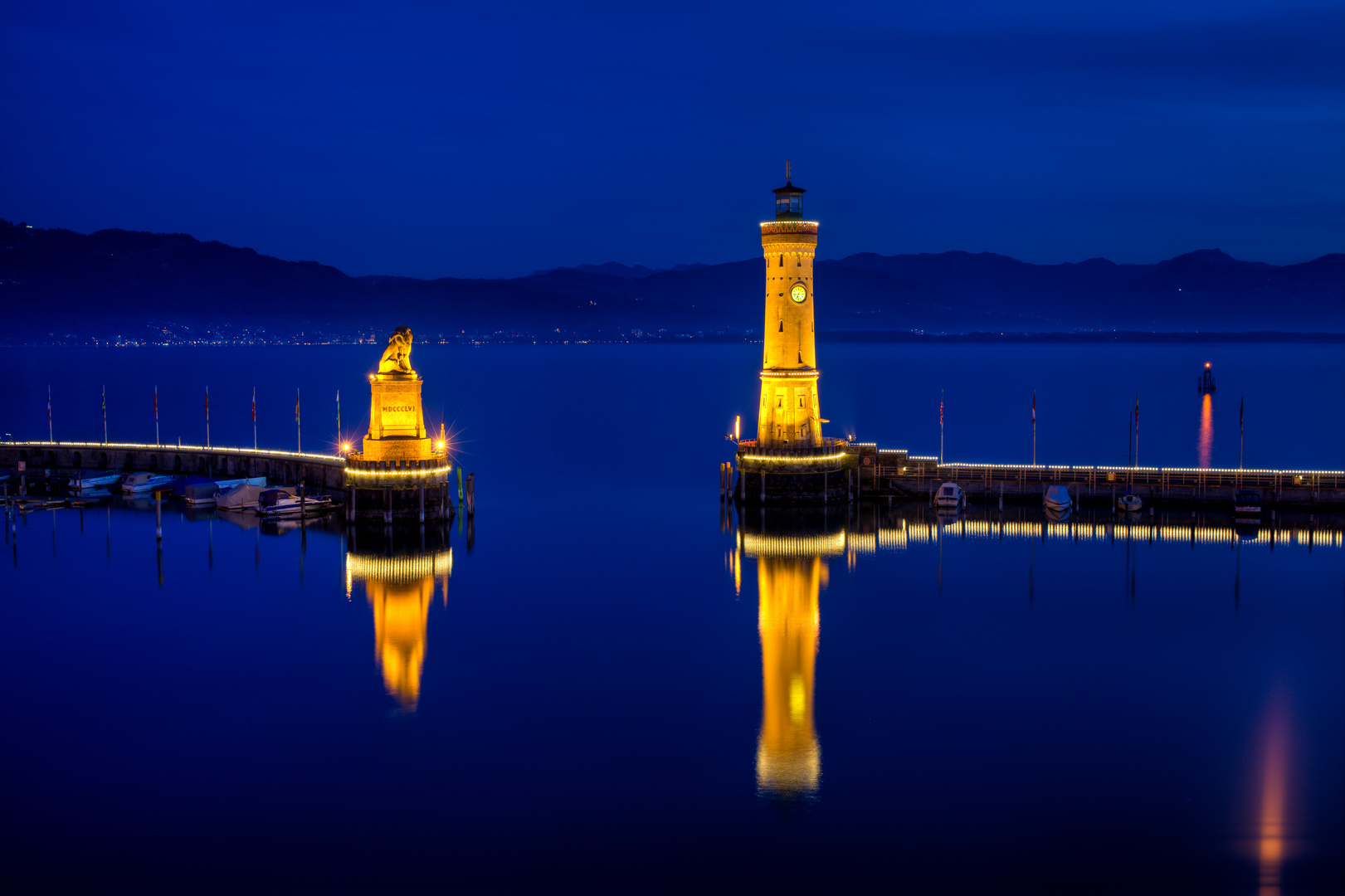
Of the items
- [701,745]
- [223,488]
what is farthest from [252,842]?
[223,488]

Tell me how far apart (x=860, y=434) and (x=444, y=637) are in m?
71.8

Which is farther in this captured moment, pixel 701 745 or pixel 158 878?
pixel 701 745

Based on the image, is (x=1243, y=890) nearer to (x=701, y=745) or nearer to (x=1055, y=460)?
(x=701, y=745)

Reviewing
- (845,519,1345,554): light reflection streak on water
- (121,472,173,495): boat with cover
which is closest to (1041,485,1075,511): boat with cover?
(845,519,1345,554): light reflection streak on water

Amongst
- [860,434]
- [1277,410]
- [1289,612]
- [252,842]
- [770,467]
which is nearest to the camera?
[252,842]

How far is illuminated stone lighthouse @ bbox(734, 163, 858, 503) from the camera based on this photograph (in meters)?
56.6

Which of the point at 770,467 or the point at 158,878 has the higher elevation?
the point at 770,467

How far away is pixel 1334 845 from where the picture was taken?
22625 mm

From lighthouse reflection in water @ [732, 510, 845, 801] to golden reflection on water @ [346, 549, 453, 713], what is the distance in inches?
350

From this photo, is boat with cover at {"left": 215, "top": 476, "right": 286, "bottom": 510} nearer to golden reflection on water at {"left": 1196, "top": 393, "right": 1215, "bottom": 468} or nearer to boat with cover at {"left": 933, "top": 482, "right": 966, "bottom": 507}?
boat with cover at {"left": 933, "top": 482, "right": 966, "bottom": 507}

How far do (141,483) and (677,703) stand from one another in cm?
4102

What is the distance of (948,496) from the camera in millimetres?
56281

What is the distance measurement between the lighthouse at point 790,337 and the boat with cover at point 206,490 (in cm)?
2456

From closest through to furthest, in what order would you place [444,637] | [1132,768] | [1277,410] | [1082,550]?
1. [1132,768]
2. [444,637]
3. [1082,550]
4. [1277,410]
